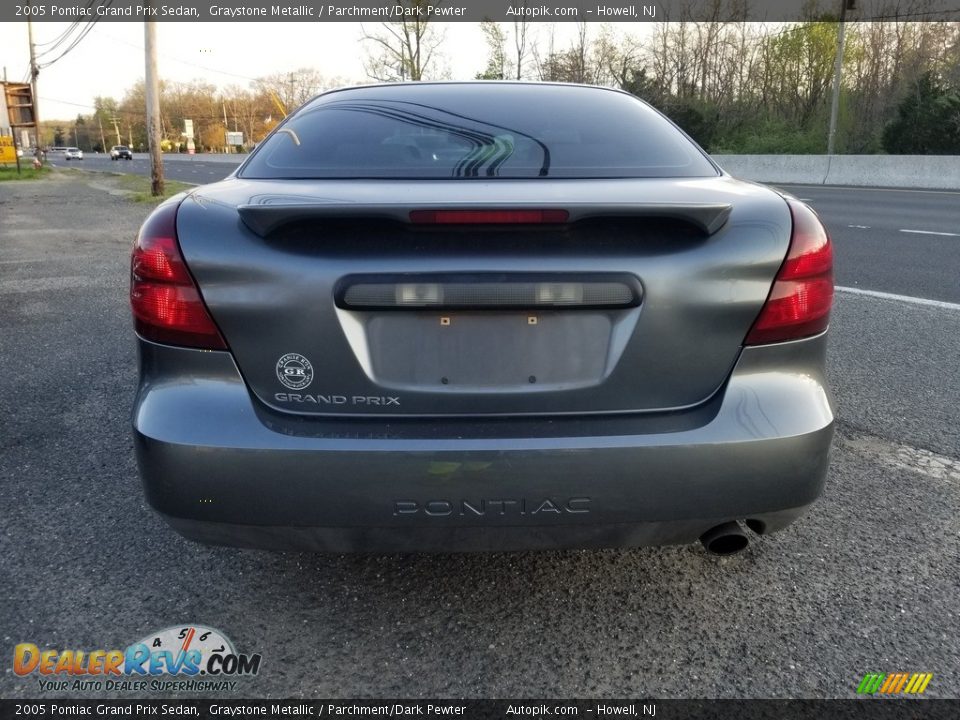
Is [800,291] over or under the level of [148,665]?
over

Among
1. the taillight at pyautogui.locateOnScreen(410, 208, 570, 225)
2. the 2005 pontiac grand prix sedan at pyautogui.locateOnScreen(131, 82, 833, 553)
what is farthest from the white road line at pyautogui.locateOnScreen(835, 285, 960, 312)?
the taillight at pyautogui.locateOnScreen(410, 208, 570, 225)

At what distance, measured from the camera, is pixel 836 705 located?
1854 millimetres

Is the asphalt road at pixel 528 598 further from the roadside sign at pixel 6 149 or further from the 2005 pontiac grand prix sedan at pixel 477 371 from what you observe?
the roadside sign at pixel 6 149

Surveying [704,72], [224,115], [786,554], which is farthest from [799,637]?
[224,115]

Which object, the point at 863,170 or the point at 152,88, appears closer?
the point at 152,88

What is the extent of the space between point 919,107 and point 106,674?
31299mm

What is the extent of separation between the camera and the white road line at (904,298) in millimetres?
5729

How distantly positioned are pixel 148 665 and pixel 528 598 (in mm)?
1059

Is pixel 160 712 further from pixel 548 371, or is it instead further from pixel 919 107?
pixel 919 107

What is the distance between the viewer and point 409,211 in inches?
69.9

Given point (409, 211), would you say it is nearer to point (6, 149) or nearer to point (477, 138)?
point (477, 138)

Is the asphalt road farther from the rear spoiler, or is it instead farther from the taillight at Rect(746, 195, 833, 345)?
the rear spoiler

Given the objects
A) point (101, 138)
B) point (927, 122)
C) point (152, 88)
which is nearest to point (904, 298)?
point (152, 88)

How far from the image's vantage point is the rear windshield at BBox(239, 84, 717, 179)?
2.31 m
